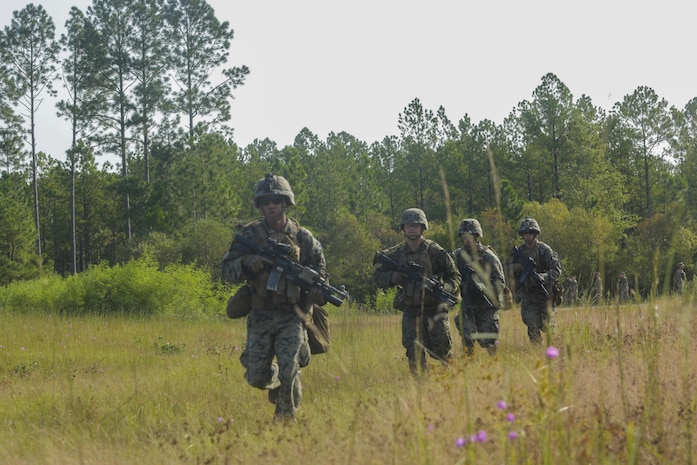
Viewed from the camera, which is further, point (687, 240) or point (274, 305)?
point (687, 240)

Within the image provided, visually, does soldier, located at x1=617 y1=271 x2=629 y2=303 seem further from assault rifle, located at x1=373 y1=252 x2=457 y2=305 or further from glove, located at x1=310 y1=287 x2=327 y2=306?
glove, located at x1=310 y1=287 x2=327 y2=306

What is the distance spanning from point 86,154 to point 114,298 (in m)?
18.2

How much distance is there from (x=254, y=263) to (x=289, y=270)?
11.0 inches

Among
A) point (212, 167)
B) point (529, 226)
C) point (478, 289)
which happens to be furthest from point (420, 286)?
point (212, 167)

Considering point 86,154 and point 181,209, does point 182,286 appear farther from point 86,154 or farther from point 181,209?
point 86,154

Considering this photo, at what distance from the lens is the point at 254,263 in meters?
5.00

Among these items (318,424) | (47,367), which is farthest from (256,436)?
(47,367)

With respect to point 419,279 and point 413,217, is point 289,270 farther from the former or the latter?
point 413,217

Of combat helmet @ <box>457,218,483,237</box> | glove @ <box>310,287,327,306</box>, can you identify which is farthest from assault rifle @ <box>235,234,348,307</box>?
combat helmet @ <box>457,218,483,237</box>

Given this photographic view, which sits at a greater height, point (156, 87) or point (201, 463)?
point (156, 87)

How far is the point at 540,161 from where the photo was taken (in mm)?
40188

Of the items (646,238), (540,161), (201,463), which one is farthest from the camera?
(540,161)

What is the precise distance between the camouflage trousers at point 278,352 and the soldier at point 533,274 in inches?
151

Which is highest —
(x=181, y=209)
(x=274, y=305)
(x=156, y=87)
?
(x=156, y=87)
